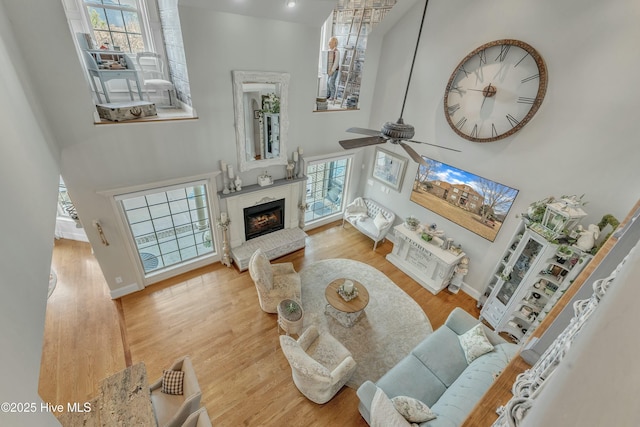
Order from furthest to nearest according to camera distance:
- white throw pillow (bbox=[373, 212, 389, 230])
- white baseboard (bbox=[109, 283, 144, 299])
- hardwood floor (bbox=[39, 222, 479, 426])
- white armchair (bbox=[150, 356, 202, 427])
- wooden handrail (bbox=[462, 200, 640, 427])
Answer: white throw pillow (bbox=[373, 212, 389, 230]) < white baseboard (bbox=[109, 283, 144, 299]) < hardwood floor (bbox=[39, 222, 479, 426]) < white armchair (bbox=[150, 356, 202, 427]) < wooden handrail (bbox=[462, 200, 640, 427])

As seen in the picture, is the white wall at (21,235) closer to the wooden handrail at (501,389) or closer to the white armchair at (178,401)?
the white armchair at (178,401)

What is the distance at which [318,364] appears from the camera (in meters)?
3.24

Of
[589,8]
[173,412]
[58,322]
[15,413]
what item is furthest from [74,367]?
[589,8]

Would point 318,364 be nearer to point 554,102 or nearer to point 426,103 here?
point 554,102

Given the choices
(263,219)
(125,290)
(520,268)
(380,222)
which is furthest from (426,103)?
(125,290)

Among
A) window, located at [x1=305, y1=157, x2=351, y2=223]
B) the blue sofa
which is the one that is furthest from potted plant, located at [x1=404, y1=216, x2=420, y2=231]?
the blue sofa

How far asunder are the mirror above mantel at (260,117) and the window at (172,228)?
1.08 meters

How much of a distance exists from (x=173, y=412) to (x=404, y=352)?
316 cm

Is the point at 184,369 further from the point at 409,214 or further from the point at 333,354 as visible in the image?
the point at 409,214

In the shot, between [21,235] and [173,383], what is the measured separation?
86.4 inches

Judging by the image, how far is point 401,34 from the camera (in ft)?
17.5

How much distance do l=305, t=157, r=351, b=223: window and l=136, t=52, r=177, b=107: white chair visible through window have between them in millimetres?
2995

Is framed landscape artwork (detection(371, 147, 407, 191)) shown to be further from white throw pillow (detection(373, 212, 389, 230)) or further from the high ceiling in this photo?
the high ceiling

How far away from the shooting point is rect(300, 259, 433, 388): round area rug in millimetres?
4176
